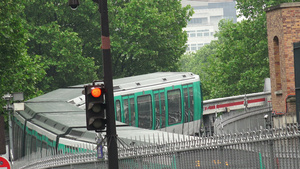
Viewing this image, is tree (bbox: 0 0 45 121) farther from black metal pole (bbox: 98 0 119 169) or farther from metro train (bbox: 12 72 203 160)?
black metal pole (bbox: 98 0 119 169)

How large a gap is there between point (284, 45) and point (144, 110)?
768 centimetres

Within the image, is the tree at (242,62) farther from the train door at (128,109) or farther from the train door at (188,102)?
the train door at (128,109)

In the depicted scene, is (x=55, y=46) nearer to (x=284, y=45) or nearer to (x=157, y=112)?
(x=157, y=112)

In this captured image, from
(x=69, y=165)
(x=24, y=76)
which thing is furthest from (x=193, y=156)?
(x=24, y=76)

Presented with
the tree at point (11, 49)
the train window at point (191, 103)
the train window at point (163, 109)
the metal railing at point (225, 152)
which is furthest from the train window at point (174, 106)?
the metal railing at point (225, 152)

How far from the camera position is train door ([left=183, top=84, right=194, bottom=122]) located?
105 feet

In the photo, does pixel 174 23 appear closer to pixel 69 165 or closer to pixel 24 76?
pixel 24 76

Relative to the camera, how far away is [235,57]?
52.4 meters

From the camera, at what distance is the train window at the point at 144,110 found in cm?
2941

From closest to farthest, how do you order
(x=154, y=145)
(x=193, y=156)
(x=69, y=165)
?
1. (x=193, y=156)
2. (x=154, y=145)
3. (x=69, y=165)

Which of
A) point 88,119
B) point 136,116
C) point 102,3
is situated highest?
point 102,3

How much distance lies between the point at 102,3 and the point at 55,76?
33.1 m

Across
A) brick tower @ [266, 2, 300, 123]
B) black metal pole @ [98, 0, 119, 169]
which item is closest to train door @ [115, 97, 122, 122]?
brick tower @ [266, 2, 300, 123]

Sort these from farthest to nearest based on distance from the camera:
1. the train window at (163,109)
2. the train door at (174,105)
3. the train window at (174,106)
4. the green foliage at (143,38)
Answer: the green foliage at (143,38), the train window at (174,106), the train door at (174,105), the train window at (163,109)
